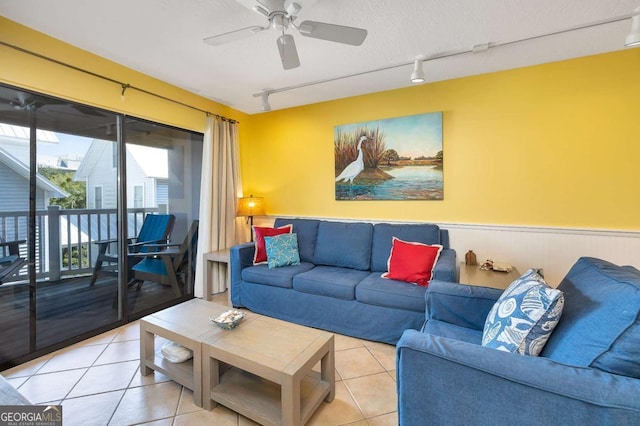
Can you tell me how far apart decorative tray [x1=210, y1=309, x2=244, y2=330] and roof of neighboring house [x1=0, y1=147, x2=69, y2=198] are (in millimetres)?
1714

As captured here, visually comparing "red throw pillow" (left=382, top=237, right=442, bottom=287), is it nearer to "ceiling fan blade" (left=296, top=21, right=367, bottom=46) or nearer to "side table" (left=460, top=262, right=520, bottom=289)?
"side table" (left=460, top=262, right=520, bottom=289)

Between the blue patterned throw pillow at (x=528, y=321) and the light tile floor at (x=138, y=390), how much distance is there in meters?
0.80

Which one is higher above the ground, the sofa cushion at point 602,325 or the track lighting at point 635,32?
the track lighting at point 635,32

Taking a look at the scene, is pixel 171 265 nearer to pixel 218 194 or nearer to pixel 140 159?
pixel 218 194

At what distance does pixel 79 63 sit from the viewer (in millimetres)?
2279

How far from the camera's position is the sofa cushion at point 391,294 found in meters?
2.18

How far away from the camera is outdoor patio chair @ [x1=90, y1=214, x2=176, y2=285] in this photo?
103 inches

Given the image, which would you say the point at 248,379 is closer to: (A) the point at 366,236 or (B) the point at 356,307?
(B) the point at 356,307

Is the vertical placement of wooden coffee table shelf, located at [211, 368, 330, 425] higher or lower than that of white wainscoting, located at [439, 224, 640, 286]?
lower

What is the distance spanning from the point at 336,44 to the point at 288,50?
2.08 ft

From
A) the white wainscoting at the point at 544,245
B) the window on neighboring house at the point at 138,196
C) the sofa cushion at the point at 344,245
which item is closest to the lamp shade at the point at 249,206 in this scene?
the sofa cushion at the point at 344,245

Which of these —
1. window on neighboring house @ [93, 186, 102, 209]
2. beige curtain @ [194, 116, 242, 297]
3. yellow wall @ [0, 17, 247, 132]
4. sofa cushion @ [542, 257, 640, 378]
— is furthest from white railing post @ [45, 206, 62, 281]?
sofa cushion @ [542, 257, 640, 378]

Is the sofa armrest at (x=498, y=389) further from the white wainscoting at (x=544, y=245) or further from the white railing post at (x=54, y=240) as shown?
the white railing post at (x=54, y=240)

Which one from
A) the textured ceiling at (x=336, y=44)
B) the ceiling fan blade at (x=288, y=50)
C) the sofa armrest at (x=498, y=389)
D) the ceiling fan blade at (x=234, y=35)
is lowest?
the sofa armrest at (x=498, y=389)
